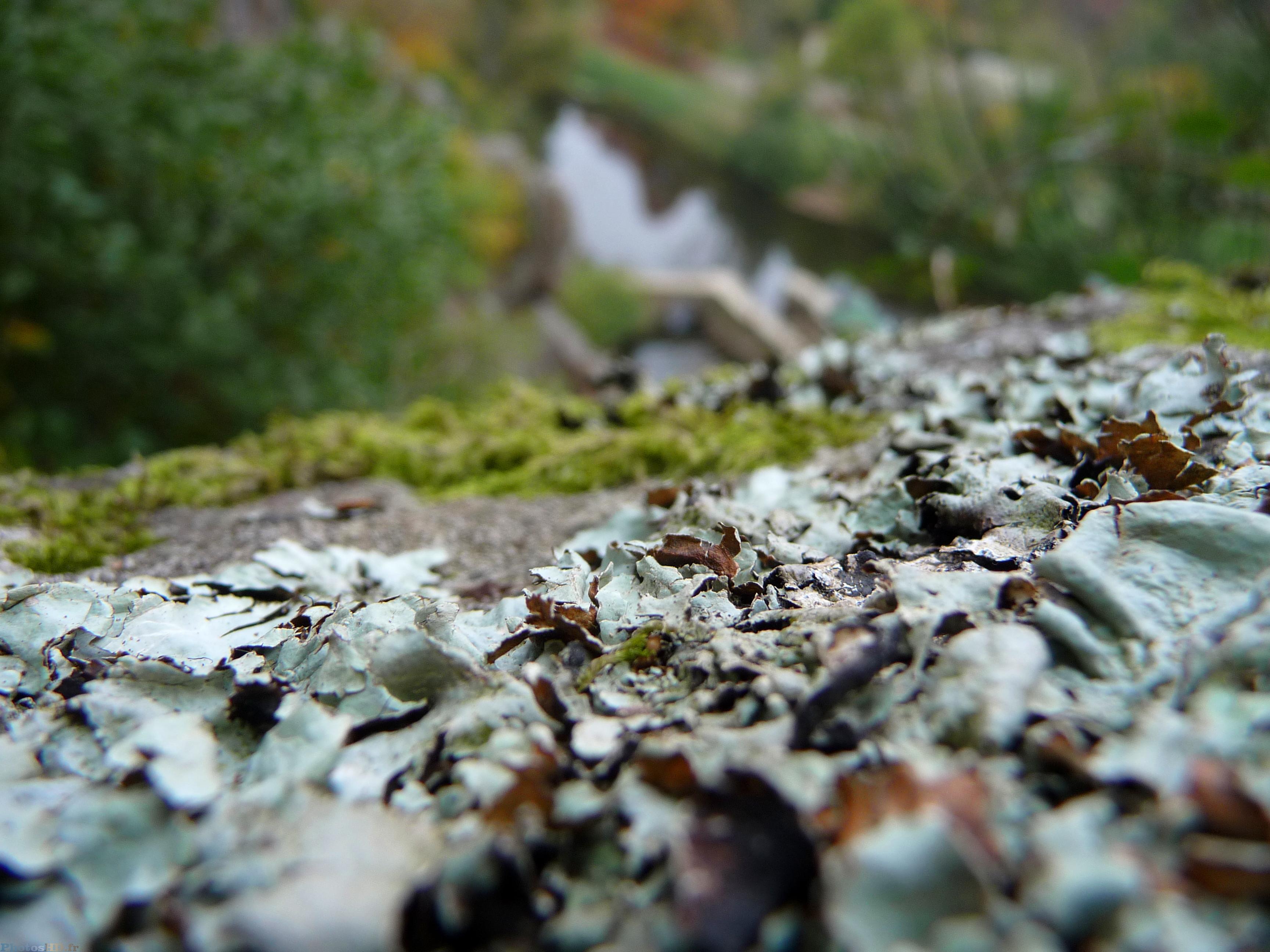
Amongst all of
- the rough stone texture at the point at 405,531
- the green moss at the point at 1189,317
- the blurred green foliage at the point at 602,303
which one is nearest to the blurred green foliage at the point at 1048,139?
the green moss at the point at 1189,317

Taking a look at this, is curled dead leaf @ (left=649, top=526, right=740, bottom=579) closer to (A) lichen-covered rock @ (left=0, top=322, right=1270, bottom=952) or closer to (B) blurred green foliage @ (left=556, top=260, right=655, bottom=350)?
(A) lichen-covered rock @ (left=0, top=322, right=1270, bottom=952)

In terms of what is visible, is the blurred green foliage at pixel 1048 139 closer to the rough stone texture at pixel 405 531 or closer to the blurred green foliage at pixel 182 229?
the rough stone texture at pixel 405 531

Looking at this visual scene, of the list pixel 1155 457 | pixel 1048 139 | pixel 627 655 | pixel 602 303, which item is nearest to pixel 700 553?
pixel 627 655

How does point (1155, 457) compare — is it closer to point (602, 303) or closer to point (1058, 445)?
point (1058, 445)

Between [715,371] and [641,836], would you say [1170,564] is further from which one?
[715,371]

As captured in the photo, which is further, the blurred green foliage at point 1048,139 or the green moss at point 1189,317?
the blurred green foliage at point 1048,139

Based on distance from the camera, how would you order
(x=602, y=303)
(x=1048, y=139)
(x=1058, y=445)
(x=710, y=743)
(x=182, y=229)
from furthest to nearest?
(x=602, y=303) < (x=1048, y=139) < (x=182, y=229) < (x=1058, y=445) < (x=710, y=743)

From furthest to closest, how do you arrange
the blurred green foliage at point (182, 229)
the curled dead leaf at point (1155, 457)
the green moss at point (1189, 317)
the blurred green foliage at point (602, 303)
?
the blurred green foliage at point (602, 303) → the blurred green foliage at point (182, 229) → the green moss at point (1189, 317) → the curled dead leaf at point (1155, 457)
